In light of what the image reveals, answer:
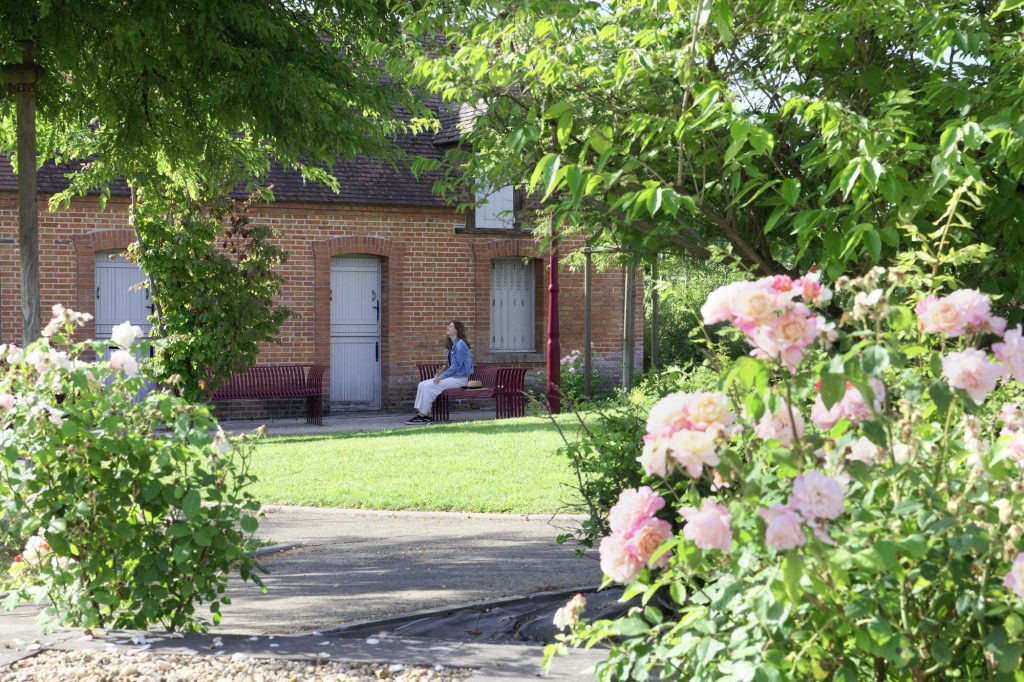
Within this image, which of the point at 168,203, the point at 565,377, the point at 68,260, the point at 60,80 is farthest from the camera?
the point at 565,377

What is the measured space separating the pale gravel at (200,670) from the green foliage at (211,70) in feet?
13.6

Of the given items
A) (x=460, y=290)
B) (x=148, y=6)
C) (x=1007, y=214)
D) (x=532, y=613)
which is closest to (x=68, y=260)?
(x=460, y=290)

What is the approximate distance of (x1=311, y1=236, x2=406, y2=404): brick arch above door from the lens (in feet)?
70.3

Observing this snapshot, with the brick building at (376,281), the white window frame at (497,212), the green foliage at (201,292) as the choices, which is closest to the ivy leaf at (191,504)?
the green foliage at (201,292)

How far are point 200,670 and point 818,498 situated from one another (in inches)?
97.7

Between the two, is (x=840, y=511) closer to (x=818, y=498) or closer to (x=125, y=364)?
(x=818, y=498)

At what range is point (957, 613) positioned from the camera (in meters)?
2.73

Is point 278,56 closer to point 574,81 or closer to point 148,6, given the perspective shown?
point 148,6

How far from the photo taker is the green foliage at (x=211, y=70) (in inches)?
297

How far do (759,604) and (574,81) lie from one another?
3527 mm

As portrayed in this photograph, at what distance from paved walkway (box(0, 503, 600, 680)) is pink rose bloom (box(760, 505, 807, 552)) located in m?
1.62

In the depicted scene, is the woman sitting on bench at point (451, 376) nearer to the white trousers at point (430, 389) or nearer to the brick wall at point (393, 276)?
the white trousers at point (430, 389)

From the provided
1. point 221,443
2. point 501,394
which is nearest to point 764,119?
point 221,443

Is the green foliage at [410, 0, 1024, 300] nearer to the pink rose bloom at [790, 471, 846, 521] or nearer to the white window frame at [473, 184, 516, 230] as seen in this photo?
the pink rose bloom at [790, 471, 846, 521]
